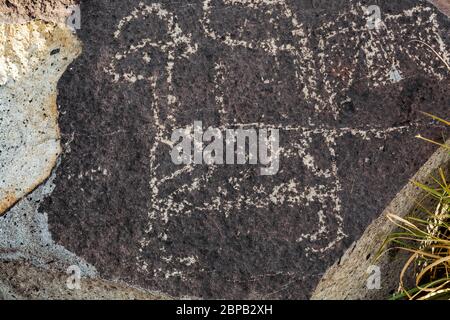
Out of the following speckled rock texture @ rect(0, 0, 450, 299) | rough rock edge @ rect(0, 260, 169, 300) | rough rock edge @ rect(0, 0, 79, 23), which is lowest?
rough rock edge @ rect(0, 260, 169, 300)

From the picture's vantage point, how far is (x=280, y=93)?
1.71 meters

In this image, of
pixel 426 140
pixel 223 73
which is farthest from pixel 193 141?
pixel 426 140

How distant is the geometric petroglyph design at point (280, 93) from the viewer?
1.65 meters

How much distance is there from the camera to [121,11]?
1.75m

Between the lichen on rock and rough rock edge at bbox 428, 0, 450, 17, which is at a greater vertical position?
rough rock edge at bbox 428, 0, 450, 17

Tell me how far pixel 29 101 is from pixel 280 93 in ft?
2.04

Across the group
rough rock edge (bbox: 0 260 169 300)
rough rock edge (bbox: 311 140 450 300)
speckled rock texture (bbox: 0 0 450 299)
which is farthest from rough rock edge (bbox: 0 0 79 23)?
rough rock edge (bbox: 311 140 450 300)

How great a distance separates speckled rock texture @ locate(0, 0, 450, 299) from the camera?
163 centimetres

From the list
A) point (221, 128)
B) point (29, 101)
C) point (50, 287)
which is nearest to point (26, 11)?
point (29, 101)

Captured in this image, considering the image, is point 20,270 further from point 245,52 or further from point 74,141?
point 245,52

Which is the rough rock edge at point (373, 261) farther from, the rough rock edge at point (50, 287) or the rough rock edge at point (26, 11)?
the rough rock edge at point (26, 11)

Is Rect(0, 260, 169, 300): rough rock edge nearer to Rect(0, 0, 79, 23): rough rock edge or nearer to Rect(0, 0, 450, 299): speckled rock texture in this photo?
Rect(0, 0, 450, 299): speckled rock texture

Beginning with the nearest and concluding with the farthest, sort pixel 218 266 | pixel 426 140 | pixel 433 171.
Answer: pixel 218 266
pixel 426 140
pixel 433 171

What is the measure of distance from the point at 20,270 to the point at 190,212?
44cm
